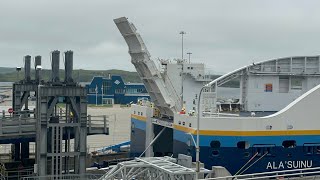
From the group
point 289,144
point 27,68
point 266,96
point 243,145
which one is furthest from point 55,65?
point 266,96

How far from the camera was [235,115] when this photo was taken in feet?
94.3

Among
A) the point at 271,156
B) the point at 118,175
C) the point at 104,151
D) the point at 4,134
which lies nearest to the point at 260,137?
the point at 271,156

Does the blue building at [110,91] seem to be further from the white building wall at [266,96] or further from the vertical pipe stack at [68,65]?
the vertical pipe stack at [68,65]

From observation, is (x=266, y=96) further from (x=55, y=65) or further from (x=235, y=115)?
(x=55, y=65)

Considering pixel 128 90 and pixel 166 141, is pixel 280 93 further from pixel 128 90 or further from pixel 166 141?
pixel 128 90

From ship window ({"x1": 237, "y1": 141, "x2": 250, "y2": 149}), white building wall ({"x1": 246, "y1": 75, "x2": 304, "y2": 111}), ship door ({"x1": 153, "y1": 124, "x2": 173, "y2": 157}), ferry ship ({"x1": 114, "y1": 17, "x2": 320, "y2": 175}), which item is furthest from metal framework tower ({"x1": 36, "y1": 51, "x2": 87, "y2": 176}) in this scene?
white building wall ({"x1": 246, "y1": 75, "x2": 304, "y2": 111})

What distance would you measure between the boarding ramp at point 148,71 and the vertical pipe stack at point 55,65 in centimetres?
517

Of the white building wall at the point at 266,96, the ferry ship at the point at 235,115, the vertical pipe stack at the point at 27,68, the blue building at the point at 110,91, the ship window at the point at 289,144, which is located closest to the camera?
the ferry ship at the point at 235,115

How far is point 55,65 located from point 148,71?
6.63m

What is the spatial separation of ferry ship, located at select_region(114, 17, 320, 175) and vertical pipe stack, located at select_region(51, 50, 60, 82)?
17.0ft

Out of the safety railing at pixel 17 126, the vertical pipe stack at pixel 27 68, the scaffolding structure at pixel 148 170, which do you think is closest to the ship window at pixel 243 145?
the scaffolding structure at pixel 148 170

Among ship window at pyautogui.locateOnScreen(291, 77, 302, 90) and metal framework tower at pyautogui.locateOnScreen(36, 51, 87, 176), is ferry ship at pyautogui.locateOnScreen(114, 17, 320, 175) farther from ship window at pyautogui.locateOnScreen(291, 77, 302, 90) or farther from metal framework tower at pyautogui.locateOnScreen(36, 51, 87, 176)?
metal framework tower at pyautogui.locateOnScreen(36, 51, 87, 176)

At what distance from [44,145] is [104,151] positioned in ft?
54.1

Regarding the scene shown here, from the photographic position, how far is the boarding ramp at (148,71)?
2950 cm
